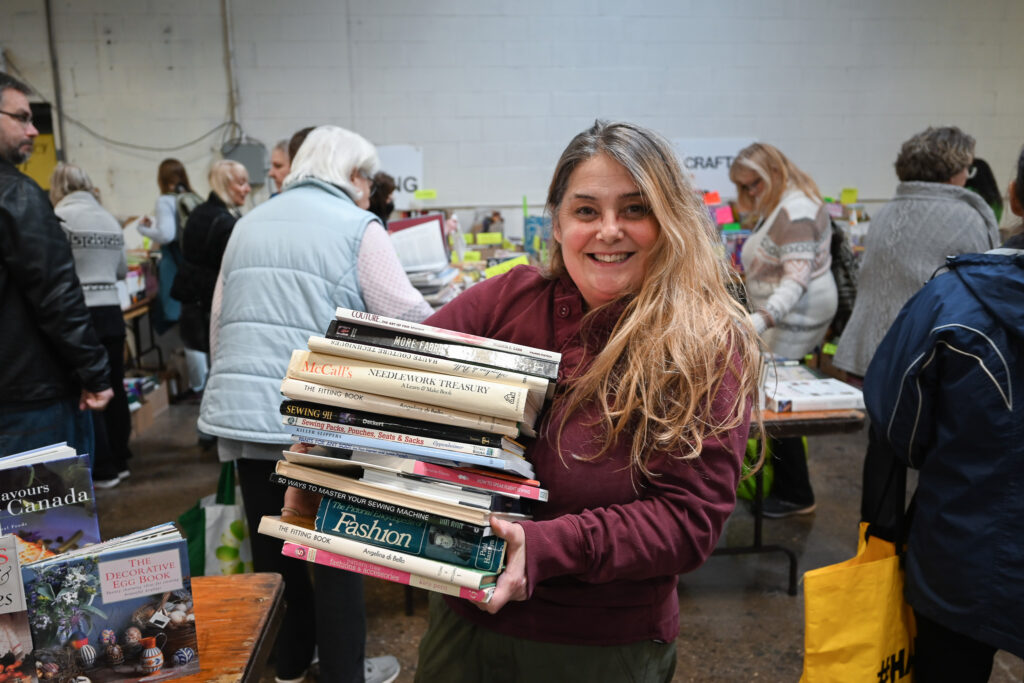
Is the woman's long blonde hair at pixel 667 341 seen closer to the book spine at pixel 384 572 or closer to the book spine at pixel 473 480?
the book spine at pixel 473 480

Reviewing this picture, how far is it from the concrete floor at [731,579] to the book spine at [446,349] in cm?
166

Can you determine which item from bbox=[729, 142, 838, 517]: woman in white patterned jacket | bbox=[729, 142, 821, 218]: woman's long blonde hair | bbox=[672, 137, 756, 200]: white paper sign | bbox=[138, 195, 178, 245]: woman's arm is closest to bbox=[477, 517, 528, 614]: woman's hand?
bbox=[729, 142, 838, 517]: woman in white patterned jacket

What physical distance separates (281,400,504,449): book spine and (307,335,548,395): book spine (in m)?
0.07

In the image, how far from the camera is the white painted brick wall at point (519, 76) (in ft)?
19.2

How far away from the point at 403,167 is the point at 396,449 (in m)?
5.54

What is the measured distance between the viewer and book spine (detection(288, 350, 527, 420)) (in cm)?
91

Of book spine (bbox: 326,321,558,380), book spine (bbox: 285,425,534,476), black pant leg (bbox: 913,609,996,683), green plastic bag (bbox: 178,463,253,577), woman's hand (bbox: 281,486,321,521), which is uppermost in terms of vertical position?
book spine (bbox: 326,321,558,380)

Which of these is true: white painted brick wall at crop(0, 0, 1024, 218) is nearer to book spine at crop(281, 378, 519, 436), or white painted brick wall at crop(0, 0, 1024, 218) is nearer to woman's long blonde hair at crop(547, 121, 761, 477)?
woman's long blonde hair at crop(547, 121, 761, 477)

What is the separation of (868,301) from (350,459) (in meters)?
2.67

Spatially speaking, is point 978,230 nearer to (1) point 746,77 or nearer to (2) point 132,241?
(1) point 746,77

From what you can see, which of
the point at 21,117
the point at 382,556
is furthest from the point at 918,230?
the point at 21,117

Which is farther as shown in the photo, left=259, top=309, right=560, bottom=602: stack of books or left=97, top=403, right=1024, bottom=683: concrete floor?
left=97, top=403, right=1024, bottom=683: concrete floor

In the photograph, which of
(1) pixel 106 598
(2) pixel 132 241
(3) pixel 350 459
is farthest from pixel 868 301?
(2) pixel 132 241

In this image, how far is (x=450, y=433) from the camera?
935 mm
